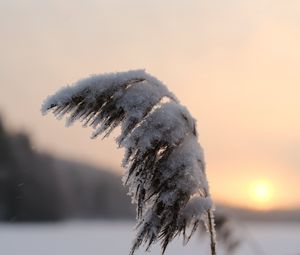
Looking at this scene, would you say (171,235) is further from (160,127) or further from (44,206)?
(44,206)

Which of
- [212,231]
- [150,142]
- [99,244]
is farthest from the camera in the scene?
[99,244]

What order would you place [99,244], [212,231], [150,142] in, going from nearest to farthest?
1. [150,142]
2. [212,231]
3. [99,244]

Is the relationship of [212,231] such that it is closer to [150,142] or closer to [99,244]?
[150,142]

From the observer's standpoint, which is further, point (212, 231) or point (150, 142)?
point (212, 231)

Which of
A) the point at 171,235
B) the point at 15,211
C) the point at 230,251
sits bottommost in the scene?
the point at 171,235

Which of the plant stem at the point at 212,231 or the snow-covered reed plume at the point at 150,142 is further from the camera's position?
the plant stem at the point at 212,231

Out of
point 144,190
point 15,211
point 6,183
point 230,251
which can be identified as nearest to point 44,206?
point 15,211

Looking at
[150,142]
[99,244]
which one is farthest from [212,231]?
[99,244]

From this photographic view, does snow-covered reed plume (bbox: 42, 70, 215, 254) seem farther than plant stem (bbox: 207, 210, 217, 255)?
No
